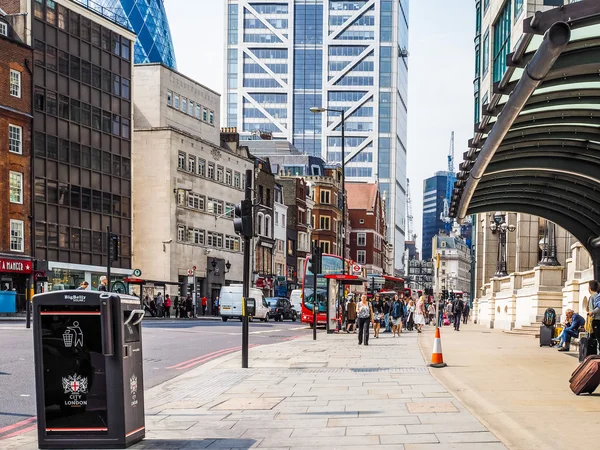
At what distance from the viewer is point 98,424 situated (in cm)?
832

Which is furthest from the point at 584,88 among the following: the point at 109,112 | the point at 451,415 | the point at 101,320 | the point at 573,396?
the point at 109,112

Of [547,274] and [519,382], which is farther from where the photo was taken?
[547,274]

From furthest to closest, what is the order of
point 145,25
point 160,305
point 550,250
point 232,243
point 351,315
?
1. point 145,25
2. point 232,243
3. point 160,305
4. point 351,315
5. point 550,250

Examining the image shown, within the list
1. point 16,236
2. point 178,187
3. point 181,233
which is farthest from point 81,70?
point 181,233

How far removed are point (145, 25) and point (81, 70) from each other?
202ft

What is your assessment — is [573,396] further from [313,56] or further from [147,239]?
[313,56]

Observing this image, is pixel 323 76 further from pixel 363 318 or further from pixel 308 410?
pixel 308 410

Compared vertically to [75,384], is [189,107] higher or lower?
higher

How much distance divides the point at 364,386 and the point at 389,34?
6573 inches

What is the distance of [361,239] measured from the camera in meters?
134

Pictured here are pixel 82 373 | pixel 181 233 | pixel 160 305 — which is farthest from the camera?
pixel 181 233

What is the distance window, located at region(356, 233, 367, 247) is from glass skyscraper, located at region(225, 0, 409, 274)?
132 ft

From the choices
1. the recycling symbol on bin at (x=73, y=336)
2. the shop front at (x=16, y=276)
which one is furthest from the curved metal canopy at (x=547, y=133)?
Result: the shop front at (x=16, y=276)

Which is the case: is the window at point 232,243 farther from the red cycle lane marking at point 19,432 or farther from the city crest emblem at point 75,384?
the city crest emblem at point 75,384
